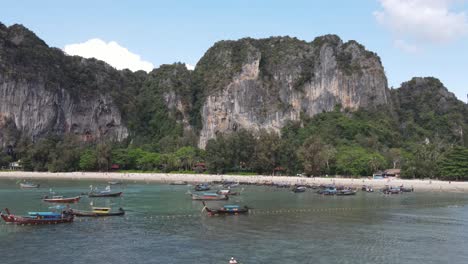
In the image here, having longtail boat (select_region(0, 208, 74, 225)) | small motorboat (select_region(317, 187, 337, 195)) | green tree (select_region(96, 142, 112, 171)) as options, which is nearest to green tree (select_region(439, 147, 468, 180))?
small motorboat (select_region(317, 187, 337, 195))

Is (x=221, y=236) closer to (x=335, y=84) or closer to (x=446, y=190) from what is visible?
(x=446, y=190)

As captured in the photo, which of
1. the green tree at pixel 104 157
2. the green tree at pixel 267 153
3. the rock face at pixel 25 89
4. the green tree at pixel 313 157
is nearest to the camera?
the green tree at pixel 313 157

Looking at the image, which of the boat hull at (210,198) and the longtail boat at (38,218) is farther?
the boat hull at (210,198)

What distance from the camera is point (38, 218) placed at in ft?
170

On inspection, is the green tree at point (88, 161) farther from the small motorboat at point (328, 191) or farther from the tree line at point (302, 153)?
the small motorboat at point (328, 191)

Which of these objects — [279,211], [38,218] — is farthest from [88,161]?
[38,218]

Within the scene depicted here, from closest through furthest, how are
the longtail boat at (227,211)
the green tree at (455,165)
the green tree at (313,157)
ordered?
the longtail boat at (227,211) < the green tree at (455,165) < the green tree at (313,157)

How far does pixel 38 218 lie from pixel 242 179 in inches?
2942

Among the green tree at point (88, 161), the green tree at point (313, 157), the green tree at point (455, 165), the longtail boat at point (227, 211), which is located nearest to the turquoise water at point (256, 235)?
the longtail boat at point (227, 211)

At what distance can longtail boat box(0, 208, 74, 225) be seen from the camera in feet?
168

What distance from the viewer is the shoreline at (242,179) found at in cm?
10025

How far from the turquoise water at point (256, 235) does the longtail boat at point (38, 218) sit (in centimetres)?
90

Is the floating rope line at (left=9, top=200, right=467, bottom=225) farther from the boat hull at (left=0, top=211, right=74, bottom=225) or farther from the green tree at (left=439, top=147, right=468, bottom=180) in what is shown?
the green tree at (left=439, top=147, right=468, bottom=180)

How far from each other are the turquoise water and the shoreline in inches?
1222
